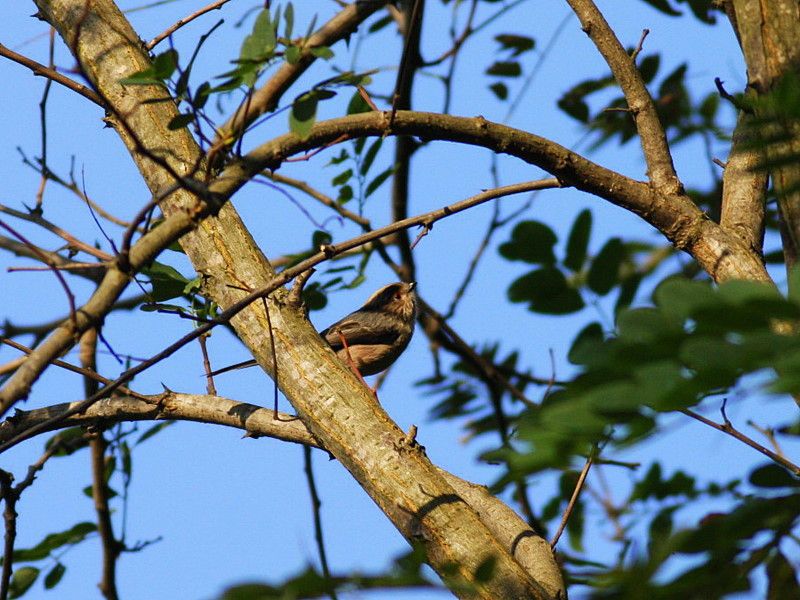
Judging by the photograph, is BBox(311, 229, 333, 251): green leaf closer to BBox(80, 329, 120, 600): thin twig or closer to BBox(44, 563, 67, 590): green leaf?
BBox(80, 329, 120, 600): thin twig

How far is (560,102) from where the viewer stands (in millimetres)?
6234

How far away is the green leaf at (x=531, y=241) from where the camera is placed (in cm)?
289

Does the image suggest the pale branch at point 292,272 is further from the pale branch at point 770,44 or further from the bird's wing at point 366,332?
the bird's wing at point 366,332

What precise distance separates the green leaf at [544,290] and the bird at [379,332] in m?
4.62

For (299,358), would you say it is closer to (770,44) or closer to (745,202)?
(745,202)

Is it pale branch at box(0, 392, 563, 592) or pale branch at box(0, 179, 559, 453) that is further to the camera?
pale branch at box(0, 392, 563, 592)

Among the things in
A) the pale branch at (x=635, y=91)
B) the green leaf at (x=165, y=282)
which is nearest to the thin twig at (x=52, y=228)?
the green leaf at (x=165, y=282)

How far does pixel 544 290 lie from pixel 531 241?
0.17 meters

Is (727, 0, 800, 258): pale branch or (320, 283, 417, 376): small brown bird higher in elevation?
(320, 283, 417, 376): small brown bird

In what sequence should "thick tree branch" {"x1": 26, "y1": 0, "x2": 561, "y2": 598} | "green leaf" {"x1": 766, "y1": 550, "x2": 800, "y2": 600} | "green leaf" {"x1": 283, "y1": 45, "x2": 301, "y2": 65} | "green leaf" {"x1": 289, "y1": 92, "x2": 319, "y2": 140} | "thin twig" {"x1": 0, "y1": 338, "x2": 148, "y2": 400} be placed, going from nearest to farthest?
"green leaf" {"x1": 766, "y1": 550, "x2": 800, "y2": 600}, "green leaf" {"x1": 283, "y1": 45, "x2": 301, "y2": 65}, "green leaf" {"x1": 289, "y1": 92, "x2": 319, "y2": 140}, "thick tree branch" {"x1": 26, "y1": 0, "x2": 561, "y2": 598}, "thin twig" {"x1": 0, "y1": 338, "x2": 148, "y2": 400}

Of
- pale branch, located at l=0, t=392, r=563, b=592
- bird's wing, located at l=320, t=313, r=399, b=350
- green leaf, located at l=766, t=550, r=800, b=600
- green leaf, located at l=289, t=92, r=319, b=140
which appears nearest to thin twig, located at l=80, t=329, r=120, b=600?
pale branch, located at l=0, t=392, r=563, b=592

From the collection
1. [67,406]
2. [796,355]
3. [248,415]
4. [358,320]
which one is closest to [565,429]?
[796,355]

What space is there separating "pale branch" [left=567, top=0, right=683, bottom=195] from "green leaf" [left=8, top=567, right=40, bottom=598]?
3624 millimetres

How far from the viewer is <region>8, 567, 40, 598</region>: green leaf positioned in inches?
185
